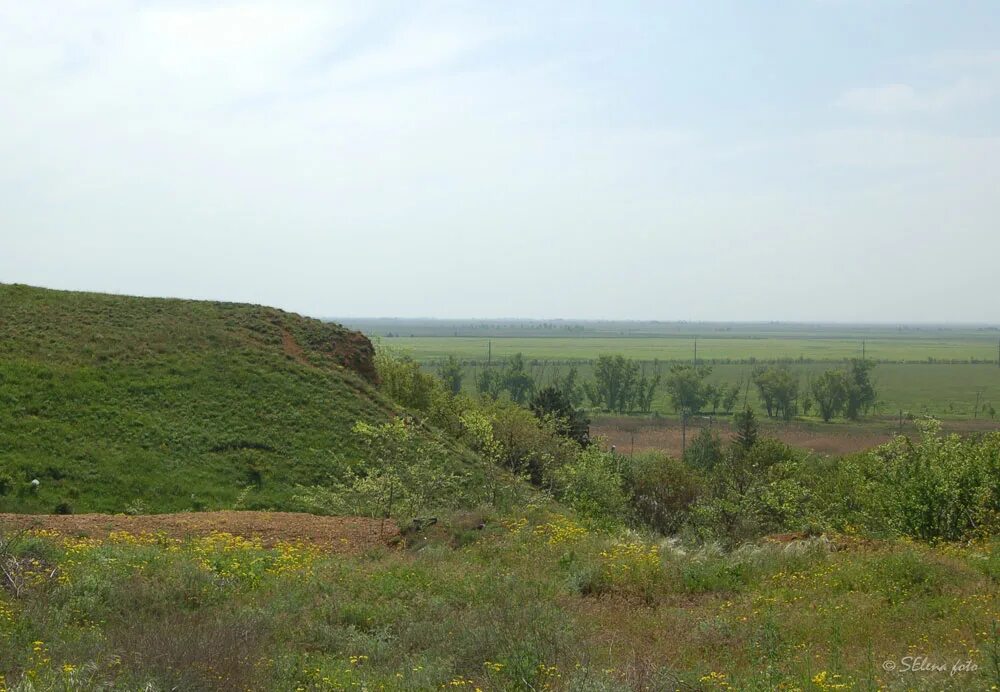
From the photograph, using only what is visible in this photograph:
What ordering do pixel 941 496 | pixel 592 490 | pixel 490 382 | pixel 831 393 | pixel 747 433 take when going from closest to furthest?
pixel 941 496, pixel 592 490, pixel 747 433, pixel 831 393, pixel 490 382

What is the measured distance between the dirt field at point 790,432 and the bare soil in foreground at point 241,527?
5100cm

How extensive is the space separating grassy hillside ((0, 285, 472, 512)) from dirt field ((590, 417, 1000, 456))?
3910 centimetres

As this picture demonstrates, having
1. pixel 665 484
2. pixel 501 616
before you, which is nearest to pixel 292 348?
pixel 665 484

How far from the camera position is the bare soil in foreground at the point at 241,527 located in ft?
44.4

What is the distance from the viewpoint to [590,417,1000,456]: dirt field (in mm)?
70125

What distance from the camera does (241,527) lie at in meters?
14.5

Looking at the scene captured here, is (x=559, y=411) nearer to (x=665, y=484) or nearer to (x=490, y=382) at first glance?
(x=665, y=484)

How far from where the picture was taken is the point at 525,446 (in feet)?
100.0

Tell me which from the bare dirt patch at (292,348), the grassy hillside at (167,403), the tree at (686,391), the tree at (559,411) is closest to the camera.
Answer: the grassy hillside at (167,403)

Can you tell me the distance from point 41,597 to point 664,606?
7.12 m

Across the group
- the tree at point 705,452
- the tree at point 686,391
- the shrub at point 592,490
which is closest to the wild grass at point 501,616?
the shrub at point 592,490

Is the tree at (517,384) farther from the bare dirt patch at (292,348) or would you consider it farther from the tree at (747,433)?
the bare dirt patch at (292,348)

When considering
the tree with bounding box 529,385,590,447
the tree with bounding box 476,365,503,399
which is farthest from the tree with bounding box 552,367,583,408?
the tree with bounding box 529,385,590,447

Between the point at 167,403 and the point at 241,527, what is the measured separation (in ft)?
41.1
